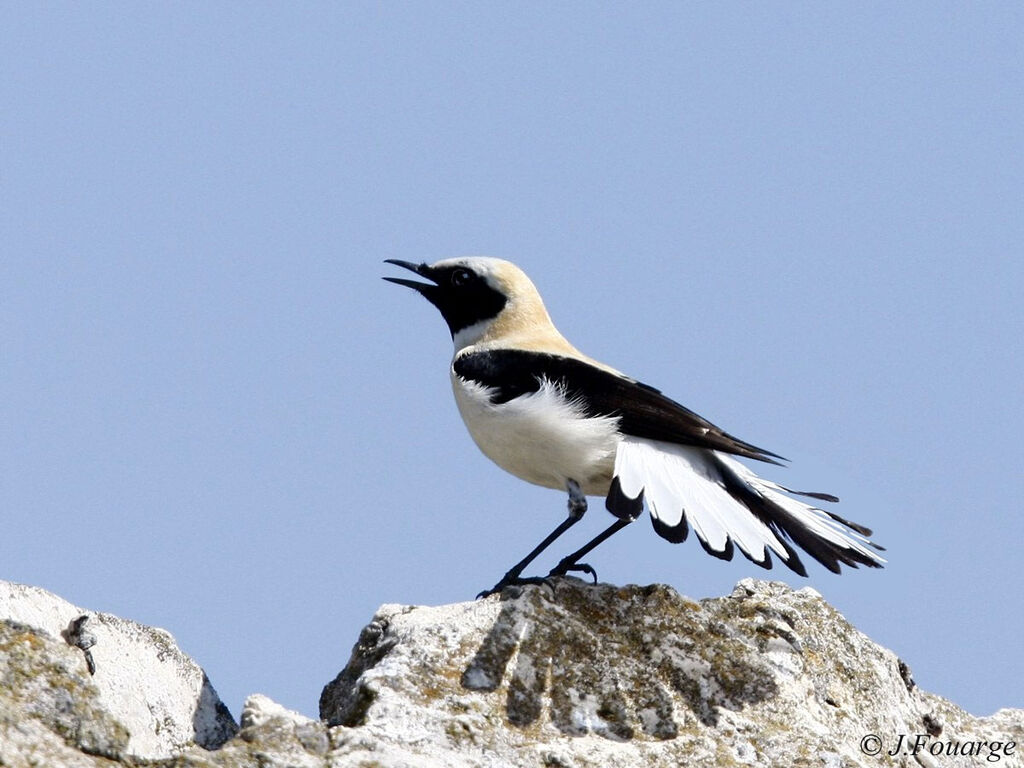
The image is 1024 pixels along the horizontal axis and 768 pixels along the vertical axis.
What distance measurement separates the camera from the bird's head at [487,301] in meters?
10.5

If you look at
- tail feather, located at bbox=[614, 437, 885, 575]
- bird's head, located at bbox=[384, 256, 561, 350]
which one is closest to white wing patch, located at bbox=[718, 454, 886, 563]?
tail feather, located at bbox=[614, 437, 885, 575]

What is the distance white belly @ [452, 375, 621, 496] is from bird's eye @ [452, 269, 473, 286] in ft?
5.81

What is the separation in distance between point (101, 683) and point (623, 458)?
3.54 m

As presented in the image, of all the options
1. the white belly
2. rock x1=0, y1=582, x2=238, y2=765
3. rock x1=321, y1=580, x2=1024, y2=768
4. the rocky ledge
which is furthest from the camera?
the white belly

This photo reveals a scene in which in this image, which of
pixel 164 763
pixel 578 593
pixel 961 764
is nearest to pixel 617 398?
pixel 578 593

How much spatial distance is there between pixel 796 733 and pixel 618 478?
2067mm

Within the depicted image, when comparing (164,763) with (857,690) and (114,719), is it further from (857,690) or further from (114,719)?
(857,690)

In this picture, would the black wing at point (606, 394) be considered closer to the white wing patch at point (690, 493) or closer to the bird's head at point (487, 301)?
the white wing patch at point (690, 493)

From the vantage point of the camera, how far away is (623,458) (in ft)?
28.3

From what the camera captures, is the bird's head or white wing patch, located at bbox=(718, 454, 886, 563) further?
the bird's head

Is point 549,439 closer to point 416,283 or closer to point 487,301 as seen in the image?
point 487,301

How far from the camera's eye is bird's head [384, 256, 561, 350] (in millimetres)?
10500

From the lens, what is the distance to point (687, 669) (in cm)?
707

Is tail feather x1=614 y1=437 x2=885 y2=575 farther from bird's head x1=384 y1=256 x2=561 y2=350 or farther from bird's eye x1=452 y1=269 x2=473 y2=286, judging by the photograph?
bird's eye x1=452 y1=269 x2=473 y2=286
